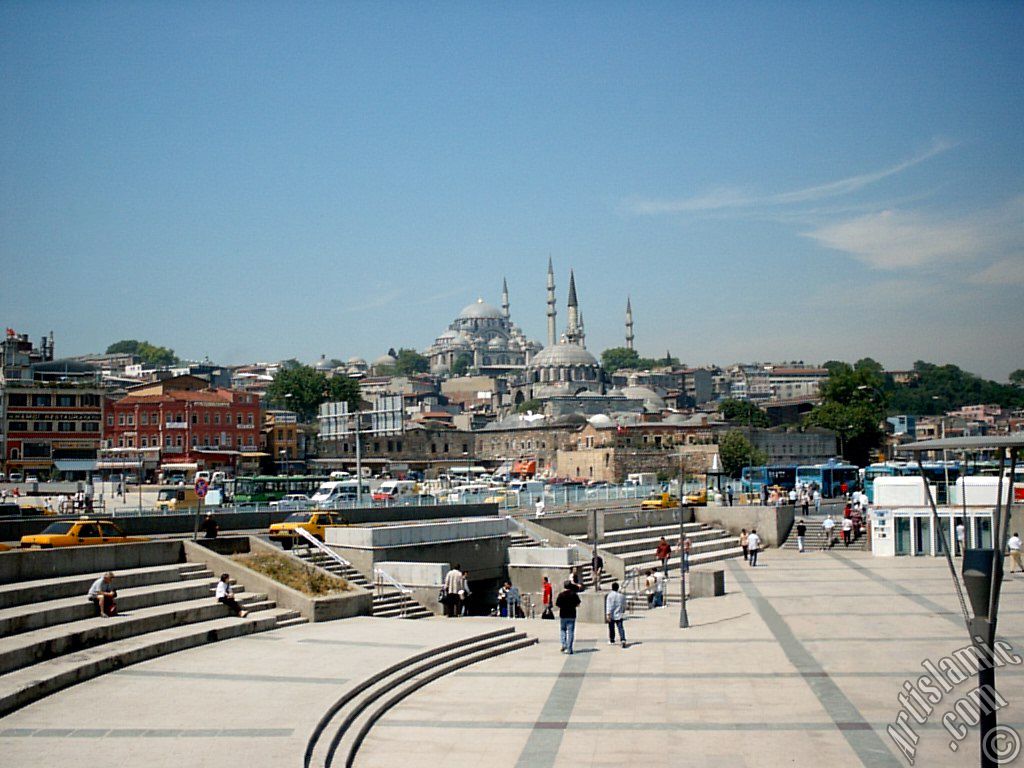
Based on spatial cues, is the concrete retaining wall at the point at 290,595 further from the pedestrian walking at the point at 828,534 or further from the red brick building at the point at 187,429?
the red brick building at the point at 187,429

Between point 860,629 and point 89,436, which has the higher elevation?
point 89,436

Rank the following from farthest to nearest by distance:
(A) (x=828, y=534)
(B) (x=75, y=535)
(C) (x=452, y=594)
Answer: (A) (x=828, y=534) → (C) (x=452, y=594) → (B) (x=75, y=535)

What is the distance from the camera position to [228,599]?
20.7 meters

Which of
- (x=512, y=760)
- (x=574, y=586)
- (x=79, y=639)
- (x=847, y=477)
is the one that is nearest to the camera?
(x=512, y=760)

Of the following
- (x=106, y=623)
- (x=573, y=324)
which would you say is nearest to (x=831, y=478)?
(x=106, y=623)

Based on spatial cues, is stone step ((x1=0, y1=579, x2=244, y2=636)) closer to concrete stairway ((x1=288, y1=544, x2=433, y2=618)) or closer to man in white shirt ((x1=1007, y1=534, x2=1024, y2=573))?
concrete stairway ((x1=288, y1=544, x2=433, y2=618))

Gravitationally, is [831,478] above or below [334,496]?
below

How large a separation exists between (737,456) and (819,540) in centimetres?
6126

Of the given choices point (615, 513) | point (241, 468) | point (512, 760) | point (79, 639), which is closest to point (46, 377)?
point (241, 468)

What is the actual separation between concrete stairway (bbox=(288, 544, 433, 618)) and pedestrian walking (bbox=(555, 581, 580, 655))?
212 inches

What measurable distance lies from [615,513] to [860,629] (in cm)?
1776

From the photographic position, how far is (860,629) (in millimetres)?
21828

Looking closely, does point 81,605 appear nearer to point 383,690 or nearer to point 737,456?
point 383,690

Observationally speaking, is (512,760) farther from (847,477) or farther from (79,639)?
(847,477)
